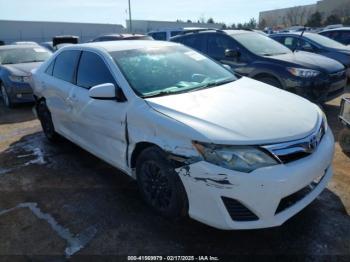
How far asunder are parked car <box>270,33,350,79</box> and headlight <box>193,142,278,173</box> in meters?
7.54

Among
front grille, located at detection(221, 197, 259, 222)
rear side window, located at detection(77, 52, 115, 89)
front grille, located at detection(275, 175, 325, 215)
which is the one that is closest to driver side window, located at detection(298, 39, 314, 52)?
rear side window, located at detection(77, 52, 115, 89)

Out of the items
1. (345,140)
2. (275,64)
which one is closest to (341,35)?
(275,64)

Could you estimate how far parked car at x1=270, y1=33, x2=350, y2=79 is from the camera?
855 centimetres

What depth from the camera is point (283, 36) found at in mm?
9695

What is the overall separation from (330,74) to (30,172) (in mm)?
5291

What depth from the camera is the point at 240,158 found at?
2.31m

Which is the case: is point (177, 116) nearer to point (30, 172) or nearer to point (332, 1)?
point (30, 172)

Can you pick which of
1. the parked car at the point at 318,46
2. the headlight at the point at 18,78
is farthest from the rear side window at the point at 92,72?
the parked car at the point at 318,46

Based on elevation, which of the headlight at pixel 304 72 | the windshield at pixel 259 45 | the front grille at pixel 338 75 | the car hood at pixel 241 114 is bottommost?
the front grille at pixel 338 75

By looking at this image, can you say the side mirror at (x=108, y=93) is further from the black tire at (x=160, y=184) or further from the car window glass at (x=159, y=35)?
the car window glass at (x=159, y=35)

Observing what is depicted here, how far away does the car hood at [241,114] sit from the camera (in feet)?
7.86

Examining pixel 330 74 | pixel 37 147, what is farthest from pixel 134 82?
pixel 330 74

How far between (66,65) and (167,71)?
5.74 ft

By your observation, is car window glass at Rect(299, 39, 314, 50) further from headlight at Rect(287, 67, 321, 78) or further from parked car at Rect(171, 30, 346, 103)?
headlight at Rect(287, 67, 321, 78)
